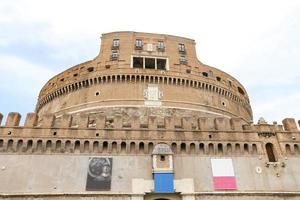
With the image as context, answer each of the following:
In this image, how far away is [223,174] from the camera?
16125 mm

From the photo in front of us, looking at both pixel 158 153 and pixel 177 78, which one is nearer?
pixel 158 153

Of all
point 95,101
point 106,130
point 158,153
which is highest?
point 95,101

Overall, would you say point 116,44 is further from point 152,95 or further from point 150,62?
point 152,95

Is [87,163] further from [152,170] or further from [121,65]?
[121,65]

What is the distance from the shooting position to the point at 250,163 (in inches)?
658

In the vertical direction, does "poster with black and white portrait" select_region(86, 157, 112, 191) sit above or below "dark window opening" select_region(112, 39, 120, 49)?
below

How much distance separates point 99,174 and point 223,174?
722 cm

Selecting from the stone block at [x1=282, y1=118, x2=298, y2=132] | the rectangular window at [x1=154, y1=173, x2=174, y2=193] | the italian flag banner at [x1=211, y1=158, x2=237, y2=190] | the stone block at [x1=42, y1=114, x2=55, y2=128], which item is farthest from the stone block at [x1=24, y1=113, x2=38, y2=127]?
the stone block at [x1=282, y1=118, x2=298, y2=132]

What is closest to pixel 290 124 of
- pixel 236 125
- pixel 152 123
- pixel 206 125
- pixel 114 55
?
pixel 236 125

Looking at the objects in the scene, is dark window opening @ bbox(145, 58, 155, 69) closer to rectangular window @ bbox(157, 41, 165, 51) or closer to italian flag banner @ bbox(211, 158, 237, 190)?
rectangular window @ bbox(157, 41, 165, 51)

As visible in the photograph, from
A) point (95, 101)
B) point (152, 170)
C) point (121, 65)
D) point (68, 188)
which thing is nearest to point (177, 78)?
point (121, 65)

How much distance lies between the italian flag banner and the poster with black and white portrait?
6146 millimetres

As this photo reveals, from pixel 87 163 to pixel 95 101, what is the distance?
Result: 10.6m

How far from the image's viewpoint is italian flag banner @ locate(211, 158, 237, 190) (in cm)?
1577
